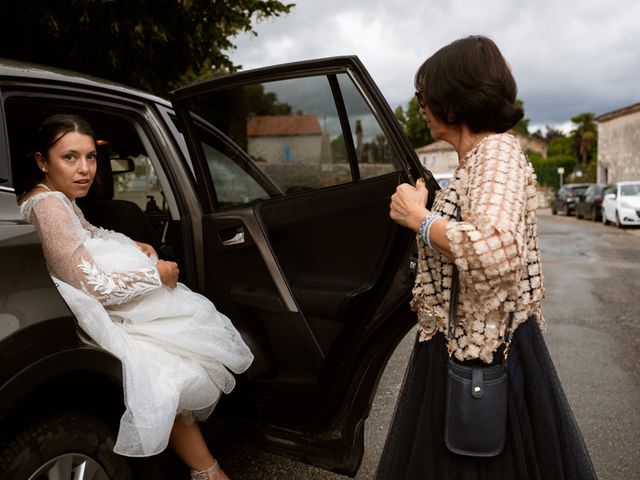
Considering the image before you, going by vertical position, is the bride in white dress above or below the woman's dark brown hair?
below

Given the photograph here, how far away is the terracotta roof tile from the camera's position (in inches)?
111

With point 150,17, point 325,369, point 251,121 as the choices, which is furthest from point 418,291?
point 150,17

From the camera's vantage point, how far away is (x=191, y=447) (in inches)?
97.7

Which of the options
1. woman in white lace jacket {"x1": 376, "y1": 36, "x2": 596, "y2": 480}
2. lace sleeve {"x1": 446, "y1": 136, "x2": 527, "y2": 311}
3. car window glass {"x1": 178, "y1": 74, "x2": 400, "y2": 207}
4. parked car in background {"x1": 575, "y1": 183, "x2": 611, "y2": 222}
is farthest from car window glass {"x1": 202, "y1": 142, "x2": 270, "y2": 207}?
parked car in background {"x1": 575, "y1": 183, "x2": 611, "y2": 222}

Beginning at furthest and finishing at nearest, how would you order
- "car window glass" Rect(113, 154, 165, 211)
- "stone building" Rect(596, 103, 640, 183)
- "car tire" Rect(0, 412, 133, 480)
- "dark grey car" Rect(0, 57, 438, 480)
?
1. "stone building" Rect(596, 103, 640, 183)
2. "car window glass" Rect(113, 154, 165, 211)
3. "dark grey car" Rect(0, 57, 438, 480)
4. "car tire" Rect(0, 412, 133, 480)

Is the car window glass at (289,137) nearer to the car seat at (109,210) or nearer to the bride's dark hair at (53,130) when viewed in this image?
the bride's dark hair at (53,130)

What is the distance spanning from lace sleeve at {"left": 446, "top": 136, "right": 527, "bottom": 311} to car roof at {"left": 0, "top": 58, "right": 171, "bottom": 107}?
1593 mm

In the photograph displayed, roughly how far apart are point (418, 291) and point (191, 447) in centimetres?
116

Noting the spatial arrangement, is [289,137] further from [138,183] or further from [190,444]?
[138,183]

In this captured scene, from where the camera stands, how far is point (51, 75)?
7.91 ft

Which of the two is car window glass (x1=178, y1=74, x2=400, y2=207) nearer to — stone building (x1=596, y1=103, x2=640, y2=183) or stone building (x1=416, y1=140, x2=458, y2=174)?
stone building (x1=416, y1=140, x2=458, y2=174)

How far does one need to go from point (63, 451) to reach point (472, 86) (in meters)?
1.61

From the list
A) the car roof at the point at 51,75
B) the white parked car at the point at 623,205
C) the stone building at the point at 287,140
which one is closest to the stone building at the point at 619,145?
the white parked car at the point at 623,205

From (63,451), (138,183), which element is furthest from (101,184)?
(63,451)
